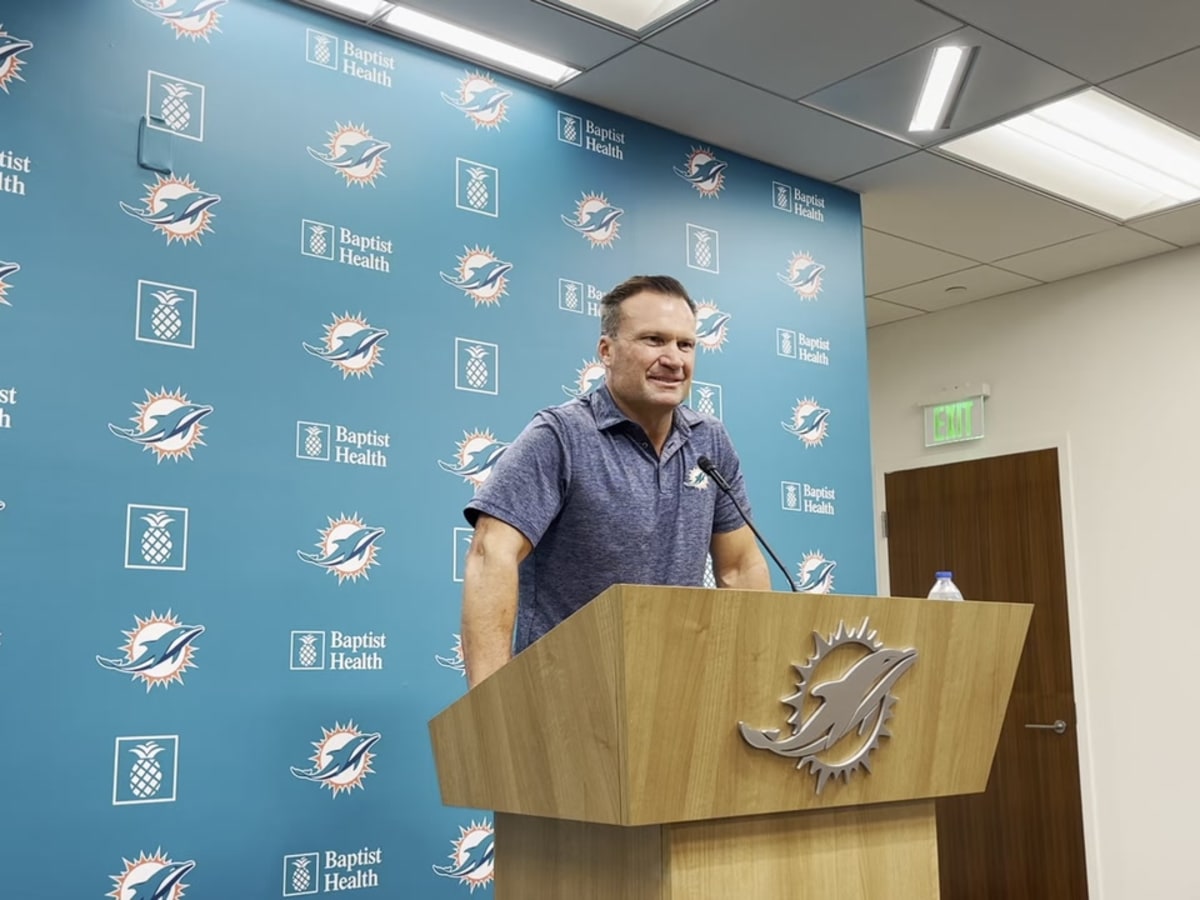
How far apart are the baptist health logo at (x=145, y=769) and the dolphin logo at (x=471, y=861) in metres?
0.73

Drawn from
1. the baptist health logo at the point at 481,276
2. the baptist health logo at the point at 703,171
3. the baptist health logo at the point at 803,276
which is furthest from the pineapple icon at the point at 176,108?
the baptist health logo at the point at 803,276

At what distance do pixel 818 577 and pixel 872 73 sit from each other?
1572mm

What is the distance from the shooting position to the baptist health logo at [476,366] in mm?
3230

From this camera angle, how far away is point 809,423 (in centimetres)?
407

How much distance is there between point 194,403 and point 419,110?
41.3 inches

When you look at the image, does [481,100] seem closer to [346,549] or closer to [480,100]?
[480,100]

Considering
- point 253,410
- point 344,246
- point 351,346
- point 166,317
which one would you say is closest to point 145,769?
point 253,410

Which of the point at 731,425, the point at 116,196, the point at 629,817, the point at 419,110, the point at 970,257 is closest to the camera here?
the point at 629,817

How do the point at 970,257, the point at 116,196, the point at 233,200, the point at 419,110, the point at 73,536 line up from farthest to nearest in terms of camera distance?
1. the point at 970,257
2. the point at 419,110
3. the point at 233,200
4. the point at 116,196
5. the point at 73,536

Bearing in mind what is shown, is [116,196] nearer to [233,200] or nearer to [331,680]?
[233,200]

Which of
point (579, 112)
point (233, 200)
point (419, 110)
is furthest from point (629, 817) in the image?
point (579, 112)

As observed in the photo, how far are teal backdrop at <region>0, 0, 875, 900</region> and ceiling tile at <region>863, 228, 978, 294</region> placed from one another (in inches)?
67.5

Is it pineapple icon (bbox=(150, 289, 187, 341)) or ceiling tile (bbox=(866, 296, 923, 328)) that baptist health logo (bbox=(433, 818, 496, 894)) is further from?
ceiling tile (bbox=(866, 296, 923, 328))

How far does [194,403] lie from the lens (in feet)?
9.04
